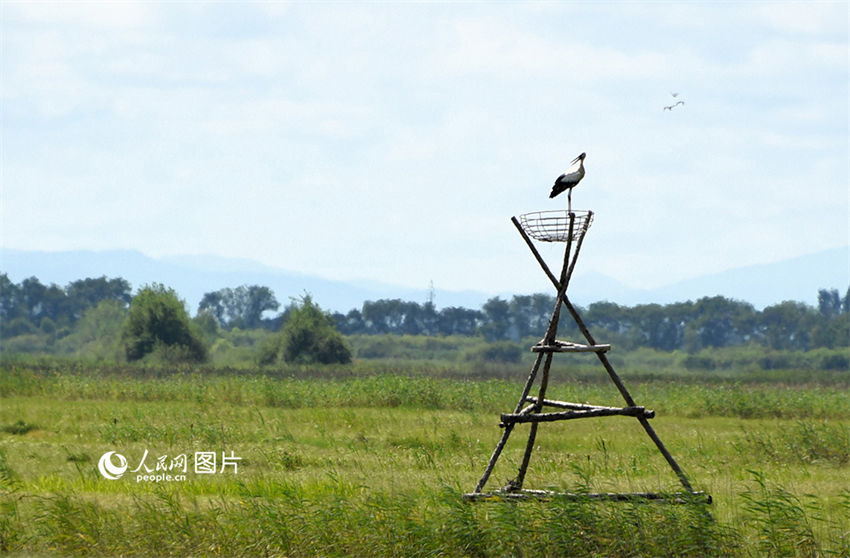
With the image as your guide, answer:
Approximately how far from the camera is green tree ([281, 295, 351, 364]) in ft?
197

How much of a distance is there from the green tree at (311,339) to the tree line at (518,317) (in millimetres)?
41541

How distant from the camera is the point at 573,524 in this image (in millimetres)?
11727

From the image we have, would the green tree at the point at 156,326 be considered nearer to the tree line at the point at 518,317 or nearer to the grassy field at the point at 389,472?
the grassy field at the point at 389,472

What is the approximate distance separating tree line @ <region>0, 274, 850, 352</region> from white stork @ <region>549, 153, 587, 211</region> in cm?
9101

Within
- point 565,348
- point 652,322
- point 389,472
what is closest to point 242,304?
point 652,322

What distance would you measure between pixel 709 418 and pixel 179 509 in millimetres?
19614

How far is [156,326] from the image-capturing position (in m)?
61.6

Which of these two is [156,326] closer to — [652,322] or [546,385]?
[546,385]

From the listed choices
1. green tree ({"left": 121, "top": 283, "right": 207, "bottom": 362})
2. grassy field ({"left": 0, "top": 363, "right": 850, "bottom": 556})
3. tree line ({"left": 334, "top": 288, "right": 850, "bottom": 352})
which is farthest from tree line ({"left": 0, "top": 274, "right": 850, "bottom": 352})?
grassy field ({"left": 0, "top": 363, "right": 850, "bottom": 556})

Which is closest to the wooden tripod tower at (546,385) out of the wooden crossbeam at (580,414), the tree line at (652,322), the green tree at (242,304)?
the wooden crossbeam at (580,414)

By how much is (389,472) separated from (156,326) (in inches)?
1898

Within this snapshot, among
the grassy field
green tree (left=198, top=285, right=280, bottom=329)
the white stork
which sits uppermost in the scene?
green tree (left=198, top=285, right=280, bottom=329)

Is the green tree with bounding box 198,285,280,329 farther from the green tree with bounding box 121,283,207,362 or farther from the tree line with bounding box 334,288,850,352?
the green tree with bounding box 121,283,207,362

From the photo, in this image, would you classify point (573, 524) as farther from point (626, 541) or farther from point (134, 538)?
point (134, 538)
